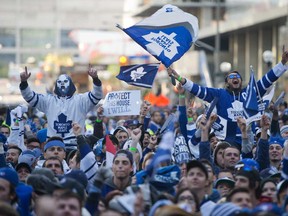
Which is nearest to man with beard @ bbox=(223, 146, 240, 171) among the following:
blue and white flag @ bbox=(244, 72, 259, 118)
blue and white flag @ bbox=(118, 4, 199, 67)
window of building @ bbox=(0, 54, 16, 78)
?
blue and white flag @ bbox=(244, 72, 259, 118)

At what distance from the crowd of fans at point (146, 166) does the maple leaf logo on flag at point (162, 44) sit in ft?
1.80

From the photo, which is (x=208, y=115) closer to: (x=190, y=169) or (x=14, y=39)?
(x=190, y=169)

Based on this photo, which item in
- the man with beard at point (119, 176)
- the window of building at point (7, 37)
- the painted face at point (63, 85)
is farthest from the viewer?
the window of building at point (7, 37)

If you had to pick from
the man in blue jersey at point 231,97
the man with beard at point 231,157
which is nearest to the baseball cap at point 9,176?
the man with beard at point 231,157

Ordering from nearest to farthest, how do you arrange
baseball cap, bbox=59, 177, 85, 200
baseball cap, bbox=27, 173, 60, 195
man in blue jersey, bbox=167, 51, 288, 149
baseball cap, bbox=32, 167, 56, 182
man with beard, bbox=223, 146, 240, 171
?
baseball cap, bbox=59, 177, 85, 200, baseball cap, bbox=27, 173, 60, 195, baseball cap, bbox=32, 167, 56, 182, man with beard, bbox=223, 146, 240, 171, man in blue jersey, bbox=167, 51, 288, 149

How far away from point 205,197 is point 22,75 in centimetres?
535

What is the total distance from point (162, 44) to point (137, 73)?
0.70 metres

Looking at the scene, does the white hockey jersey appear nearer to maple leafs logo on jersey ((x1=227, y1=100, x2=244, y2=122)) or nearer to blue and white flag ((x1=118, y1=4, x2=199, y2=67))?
blue and white flag ((x1=118, y1=4, x2=199, y2=67))

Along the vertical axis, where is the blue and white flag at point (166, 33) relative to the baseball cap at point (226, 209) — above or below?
above

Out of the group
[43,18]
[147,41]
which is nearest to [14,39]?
[43,18]

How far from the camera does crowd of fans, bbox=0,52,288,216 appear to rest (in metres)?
9.31

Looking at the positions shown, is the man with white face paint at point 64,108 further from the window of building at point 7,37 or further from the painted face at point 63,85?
the window of building at point 7,37

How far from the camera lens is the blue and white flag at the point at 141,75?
1628cm

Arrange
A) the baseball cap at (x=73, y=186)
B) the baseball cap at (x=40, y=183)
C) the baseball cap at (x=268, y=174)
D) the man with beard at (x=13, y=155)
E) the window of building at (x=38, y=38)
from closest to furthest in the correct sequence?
the baseball cap at (x=73, y=186), the baseball cap at (x=40, y=183), the baseball cap at (x=268, y=174), the man with beard at (x=13, y=155), the window of building at (x=38, y=38)
